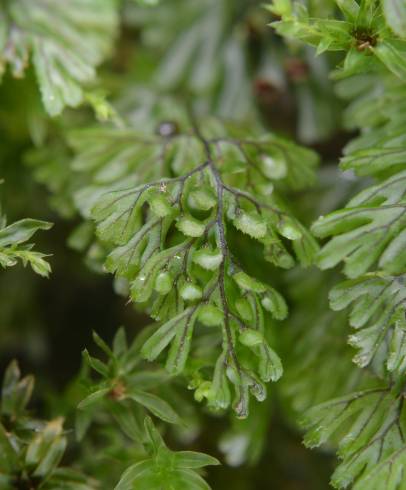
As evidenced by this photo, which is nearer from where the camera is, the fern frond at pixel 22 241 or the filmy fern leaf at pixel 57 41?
the fern frond at pixel 22 241

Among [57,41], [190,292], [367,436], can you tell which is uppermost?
[57,41]

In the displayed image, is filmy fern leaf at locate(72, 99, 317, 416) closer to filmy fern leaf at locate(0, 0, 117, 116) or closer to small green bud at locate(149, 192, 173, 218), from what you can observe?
small green bud at locate(149, 192, 173, 218)

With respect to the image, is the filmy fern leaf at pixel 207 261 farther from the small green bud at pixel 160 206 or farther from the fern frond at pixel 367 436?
the fern frond at pixel 367 436

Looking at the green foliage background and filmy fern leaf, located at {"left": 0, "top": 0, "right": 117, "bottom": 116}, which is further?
filmy fern leaf, located at {"left": 0, "top": 0, "right": 117, "bottom": 116}

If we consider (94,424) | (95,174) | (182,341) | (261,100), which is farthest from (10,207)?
(182,341)

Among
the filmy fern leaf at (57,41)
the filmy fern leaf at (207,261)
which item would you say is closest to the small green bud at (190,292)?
the filmy fern leaf at (207,261)

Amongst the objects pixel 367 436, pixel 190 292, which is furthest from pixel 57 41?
pixel 367 436

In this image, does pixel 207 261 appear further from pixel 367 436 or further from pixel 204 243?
pixel 367 436

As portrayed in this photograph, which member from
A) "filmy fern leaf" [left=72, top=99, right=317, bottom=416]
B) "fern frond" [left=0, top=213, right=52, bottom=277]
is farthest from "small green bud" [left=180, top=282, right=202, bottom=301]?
"fern frond" [left=0, top=213, right=52, bottom=277]

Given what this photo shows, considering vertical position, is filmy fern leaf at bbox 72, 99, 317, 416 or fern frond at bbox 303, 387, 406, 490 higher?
filmy fern leaf at bbox 72, 99, 317, 416

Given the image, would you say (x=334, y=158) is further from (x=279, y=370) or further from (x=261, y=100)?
(x=279, y=370)

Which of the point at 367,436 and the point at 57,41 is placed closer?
the point at 367,436

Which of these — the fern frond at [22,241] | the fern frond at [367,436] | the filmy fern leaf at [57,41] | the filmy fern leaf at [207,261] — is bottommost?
the fern frond at [367,436]
